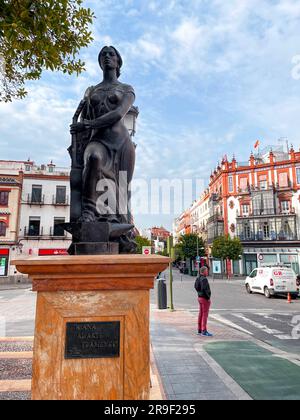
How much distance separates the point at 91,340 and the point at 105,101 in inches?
103

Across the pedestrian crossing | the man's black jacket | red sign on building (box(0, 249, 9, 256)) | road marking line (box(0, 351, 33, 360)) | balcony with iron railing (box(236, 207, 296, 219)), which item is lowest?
the pedestrian crossing

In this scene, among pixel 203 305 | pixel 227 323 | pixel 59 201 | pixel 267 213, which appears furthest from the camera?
pixel 267 213

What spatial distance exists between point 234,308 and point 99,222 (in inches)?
439

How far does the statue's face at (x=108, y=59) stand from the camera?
3.66 meters

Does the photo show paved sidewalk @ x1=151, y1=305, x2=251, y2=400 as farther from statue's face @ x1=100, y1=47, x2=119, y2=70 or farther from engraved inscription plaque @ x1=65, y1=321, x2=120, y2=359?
statue's face @ x1=100, y1=47, x2=119, y2=70

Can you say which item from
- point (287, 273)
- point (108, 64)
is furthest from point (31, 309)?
point (287, 273)

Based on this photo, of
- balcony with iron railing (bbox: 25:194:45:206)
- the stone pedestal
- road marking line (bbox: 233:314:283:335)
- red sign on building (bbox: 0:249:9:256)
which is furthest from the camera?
balcony with iron railing (bbox: 25:194:45:206)

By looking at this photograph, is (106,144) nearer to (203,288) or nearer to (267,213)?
(203,288)

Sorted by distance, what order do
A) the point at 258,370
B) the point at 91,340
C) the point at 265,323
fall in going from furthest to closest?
1. the point at 265,323
2. the point at 258,370
3. the point at 91,340

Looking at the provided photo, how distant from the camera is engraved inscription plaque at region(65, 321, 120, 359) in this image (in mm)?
2254

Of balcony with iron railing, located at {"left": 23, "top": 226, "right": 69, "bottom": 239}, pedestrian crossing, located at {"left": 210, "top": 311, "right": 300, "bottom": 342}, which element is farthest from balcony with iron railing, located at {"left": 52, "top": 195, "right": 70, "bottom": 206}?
pedestrian crossing, located at {"left": 210, "top": 311, "right": 300, "bottom": 342}

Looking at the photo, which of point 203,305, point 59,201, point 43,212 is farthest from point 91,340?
point 59,201

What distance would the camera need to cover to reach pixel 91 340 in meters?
2.27

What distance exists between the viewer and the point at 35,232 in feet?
98.1
